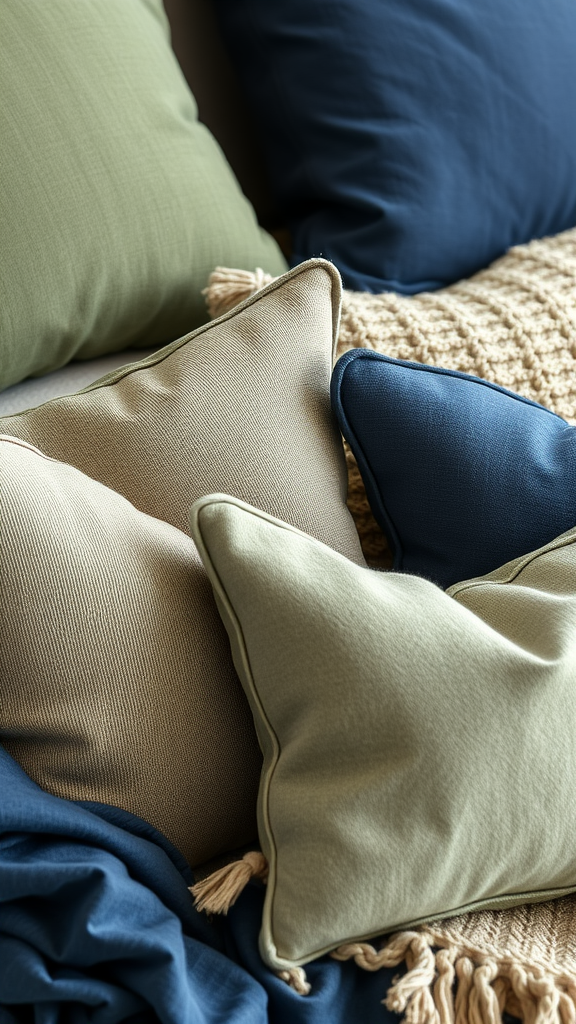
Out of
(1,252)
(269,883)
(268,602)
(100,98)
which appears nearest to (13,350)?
(1,252)

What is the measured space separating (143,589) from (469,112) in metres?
0.71

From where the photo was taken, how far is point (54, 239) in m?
0.83

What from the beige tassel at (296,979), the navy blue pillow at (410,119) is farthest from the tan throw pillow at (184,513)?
the navy blue pillow at (410,119)

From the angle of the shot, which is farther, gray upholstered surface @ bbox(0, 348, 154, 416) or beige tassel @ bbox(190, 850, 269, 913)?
gray upholstered surface @ bbox(0, 348, 154, 416)

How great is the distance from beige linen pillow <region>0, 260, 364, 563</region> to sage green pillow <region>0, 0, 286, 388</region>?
13 cm

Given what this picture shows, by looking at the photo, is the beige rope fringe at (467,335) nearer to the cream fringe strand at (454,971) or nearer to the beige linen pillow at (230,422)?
the beige linen pillow at (230,422)

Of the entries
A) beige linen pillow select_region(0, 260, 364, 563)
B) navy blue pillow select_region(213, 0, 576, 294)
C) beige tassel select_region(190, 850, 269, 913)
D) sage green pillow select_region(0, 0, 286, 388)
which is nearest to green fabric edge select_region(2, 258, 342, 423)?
beige linen pillow select_region(0, 260, 364, 563)

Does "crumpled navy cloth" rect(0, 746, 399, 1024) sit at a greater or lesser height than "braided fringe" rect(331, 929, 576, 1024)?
greater

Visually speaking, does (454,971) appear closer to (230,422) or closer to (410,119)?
(230,422)

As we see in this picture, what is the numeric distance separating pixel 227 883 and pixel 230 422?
34 centimetres

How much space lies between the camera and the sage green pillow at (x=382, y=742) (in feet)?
1.86

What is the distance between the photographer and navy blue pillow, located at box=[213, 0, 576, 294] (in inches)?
40.4

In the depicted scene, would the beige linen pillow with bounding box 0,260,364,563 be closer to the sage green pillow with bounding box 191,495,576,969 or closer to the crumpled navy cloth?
the sage green pillow with bounding box 191,495,576,969

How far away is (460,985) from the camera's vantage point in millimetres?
578
